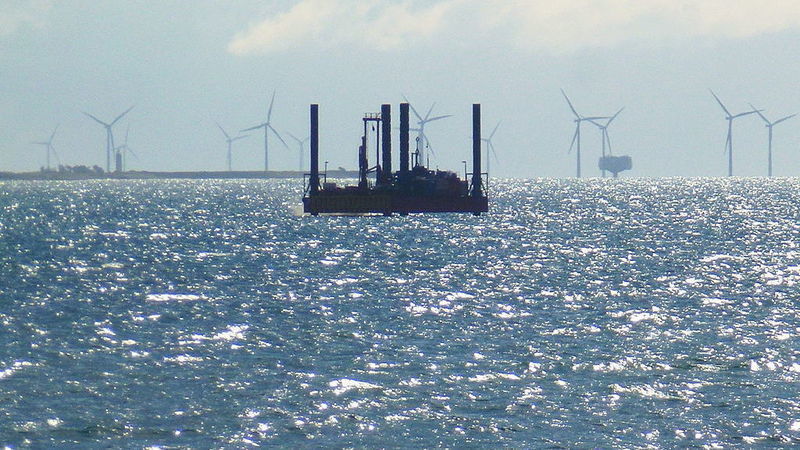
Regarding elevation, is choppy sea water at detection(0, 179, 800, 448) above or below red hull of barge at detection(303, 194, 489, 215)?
below

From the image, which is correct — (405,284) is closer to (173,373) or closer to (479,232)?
(173,373)

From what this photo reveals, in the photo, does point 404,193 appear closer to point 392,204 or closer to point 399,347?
point 392,204

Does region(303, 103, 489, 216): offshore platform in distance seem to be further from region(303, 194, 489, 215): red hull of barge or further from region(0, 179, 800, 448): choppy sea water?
region(0, 179, 800, 448): choppy sea water

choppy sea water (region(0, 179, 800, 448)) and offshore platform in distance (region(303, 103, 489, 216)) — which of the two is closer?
choppy sea water (region(0, 179, 800, 448))

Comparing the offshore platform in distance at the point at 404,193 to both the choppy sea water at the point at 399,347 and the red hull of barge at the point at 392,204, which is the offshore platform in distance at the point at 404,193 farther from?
the choppy sea water at the point at 399,347

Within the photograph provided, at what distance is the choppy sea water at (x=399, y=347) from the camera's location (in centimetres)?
2977

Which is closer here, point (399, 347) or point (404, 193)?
point (399, 347)

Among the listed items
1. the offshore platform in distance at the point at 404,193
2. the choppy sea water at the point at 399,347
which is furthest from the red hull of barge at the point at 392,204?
the choppy sea water at the point at 399,347

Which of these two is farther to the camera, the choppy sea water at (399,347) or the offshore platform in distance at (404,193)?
the offshore platform in distance at (404,193)

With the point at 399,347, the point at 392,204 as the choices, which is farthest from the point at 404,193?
the point at 399,347

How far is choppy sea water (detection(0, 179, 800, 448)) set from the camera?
29.8m

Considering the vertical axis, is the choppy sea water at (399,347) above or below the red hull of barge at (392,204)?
below

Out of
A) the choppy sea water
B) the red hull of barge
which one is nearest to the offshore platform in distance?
the red hull of barge

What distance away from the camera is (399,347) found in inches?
1631
